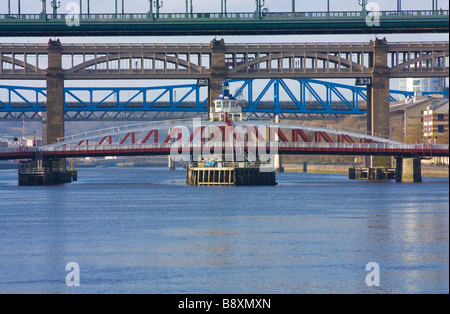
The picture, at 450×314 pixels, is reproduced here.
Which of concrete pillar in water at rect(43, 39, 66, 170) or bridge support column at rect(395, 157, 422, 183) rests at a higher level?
concrete pillar in water at rect(43, 39, 66, 170)

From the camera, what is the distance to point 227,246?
1972 inches

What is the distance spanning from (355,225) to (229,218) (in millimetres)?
11641

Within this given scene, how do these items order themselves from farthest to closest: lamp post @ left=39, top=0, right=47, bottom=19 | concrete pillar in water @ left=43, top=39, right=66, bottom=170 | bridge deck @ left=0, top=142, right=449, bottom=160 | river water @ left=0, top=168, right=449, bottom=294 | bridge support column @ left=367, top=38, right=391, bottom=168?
1. bridge support column @ left=367, top=38, right=391, bottom=168
2. concrete pillar in water @ left=43, top=39, right=66, bottom=170
3. bridge deck @ left=0, top=142, right=449, bottom=160
4. lamp post @ left=39, top=0, right=47, bottom=19
5. river water @ left=0, top=168, right=449, bottom=294

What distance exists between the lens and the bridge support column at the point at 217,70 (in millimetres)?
136175

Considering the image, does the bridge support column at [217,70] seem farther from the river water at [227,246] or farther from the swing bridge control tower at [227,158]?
the river water at [227,246]

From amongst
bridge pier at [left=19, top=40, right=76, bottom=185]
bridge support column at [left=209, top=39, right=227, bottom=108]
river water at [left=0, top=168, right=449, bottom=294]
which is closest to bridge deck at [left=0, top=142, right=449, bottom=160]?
bridge pier at [left=19, top=40, right=76, bottom=185]

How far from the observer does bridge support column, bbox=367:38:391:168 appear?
452 feet

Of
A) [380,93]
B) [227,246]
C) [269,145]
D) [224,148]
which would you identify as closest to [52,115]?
[224,148]

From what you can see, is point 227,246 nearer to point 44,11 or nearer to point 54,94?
point 44,11

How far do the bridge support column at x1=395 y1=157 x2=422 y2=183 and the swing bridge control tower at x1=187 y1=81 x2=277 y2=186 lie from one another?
21609mm

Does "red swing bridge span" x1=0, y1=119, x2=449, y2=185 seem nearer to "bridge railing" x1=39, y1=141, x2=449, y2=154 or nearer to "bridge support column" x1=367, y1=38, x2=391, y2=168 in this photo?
"bridge railing" x1=39, y1=141, x2=449, y2=154

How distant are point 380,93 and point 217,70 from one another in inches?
1066
